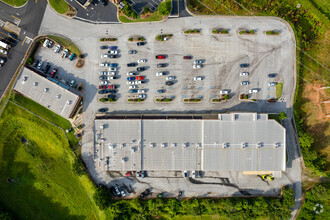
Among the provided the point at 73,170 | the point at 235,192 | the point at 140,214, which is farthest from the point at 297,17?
the point at 73,170

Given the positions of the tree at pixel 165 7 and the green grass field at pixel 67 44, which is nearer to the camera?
the tree at pixel 165 7

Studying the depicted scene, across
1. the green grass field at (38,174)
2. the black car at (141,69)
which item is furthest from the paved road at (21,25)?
the black car at (141,69)

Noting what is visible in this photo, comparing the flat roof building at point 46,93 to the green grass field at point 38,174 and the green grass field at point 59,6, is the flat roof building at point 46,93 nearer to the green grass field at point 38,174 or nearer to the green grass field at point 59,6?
the green grass field at point 38,174

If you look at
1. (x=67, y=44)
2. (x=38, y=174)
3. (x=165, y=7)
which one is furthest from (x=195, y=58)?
(x=38, y=174)

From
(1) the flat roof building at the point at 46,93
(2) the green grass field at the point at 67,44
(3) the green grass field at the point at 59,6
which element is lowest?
(1) the flat roof building at the point at 46,93

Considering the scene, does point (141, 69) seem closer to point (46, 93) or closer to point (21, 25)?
point (46, 93)

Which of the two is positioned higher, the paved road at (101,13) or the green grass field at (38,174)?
the paved road at (101,13)

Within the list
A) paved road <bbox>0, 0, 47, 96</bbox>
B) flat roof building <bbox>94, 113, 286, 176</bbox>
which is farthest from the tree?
paved road <bbox>0, 0, 47, 96</bbox>

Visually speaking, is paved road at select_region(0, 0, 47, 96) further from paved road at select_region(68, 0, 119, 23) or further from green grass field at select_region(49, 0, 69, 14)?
paved road at select_region(68, 0, 119, 23)

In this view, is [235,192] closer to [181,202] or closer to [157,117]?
[181,202]
